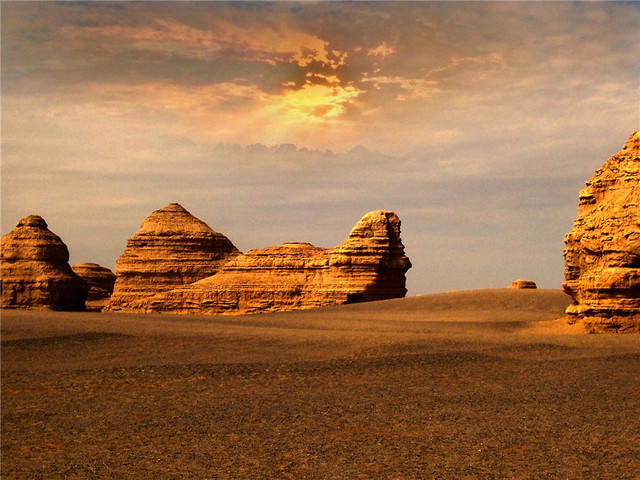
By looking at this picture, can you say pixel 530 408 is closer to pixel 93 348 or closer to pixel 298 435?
pixel 298 435

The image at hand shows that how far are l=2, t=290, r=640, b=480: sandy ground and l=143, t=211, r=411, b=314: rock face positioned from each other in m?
26.0

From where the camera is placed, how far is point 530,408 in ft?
30.0

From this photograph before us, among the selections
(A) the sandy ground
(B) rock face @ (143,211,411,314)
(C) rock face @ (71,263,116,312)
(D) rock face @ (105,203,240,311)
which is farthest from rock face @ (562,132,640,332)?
(C) rock face @ (71,263,116,312)

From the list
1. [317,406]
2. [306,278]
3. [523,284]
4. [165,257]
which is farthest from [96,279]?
[317,406]

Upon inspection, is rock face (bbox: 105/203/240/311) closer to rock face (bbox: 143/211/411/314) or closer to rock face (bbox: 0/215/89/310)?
rock face (bbox: 143/211/411/314)

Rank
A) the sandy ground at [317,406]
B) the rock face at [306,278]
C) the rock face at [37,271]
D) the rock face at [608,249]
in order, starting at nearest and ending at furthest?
the sandy ground at [317,406] < the rock face at [608,249] < the rock face at [37,271] < the rock face at [306,278]

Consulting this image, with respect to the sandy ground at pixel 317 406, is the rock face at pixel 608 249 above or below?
above

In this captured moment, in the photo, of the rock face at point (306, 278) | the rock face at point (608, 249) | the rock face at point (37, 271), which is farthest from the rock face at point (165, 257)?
the rock face at point (608, 249)

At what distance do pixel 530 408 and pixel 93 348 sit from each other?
34.4 feet

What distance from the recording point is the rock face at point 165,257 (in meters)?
55.6

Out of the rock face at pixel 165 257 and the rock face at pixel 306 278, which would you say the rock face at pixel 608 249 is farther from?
the rock face at pixel 165 257

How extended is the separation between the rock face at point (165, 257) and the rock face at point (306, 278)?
5543 mm

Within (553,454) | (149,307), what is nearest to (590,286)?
(553,454)

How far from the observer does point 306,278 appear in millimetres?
45781
